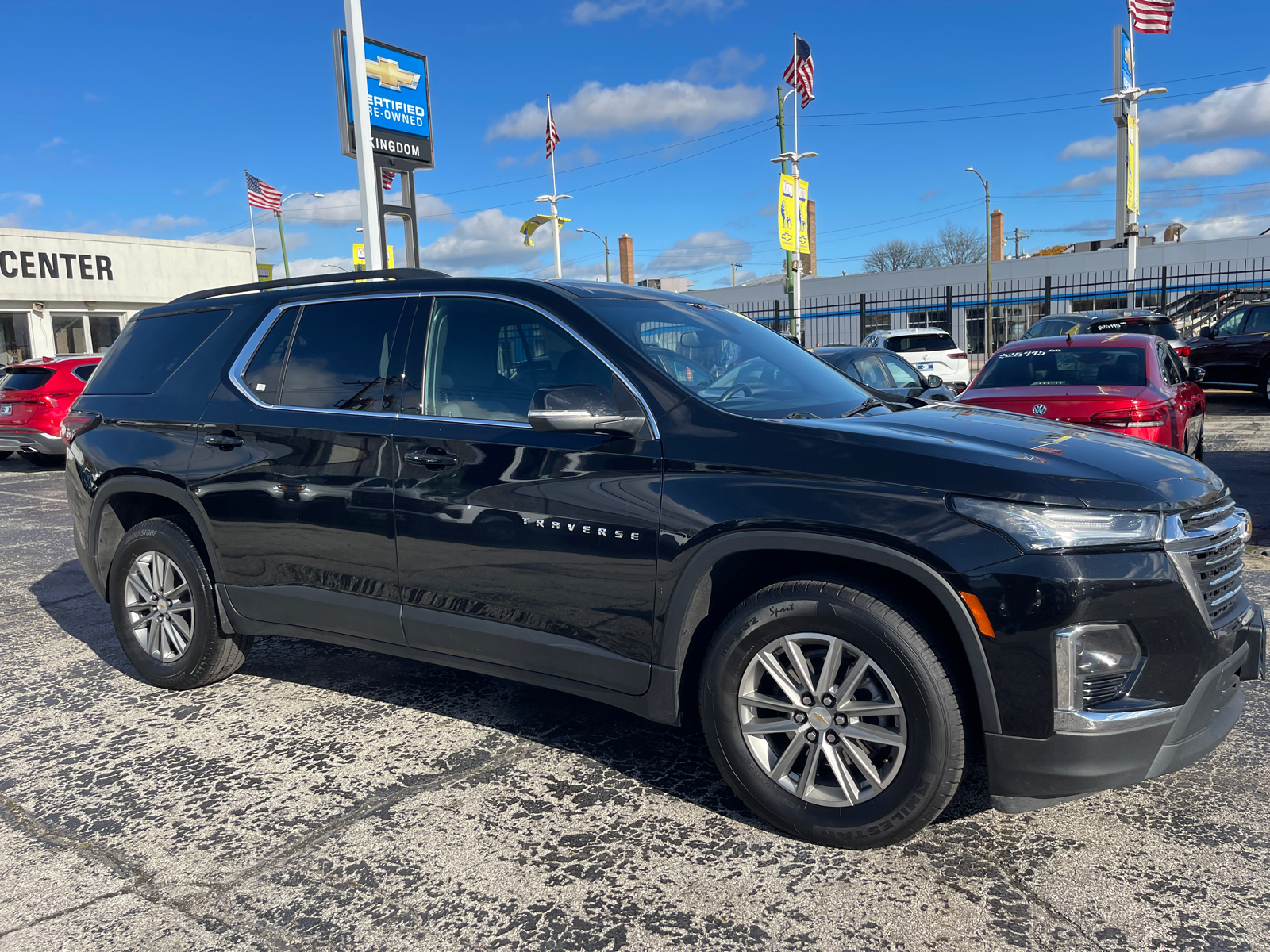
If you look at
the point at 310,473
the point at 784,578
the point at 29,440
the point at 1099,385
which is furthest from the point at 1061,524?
the point at 29,440

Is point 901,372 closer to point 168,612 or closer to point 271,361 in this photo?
point 271,361

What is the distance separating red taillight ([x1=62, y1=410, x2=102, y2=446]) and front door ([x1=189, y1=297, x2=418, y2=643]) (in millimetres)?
891

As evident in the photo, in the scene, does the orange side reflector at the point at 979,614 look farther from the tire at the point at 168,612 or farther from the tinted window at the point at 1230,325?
the tinted window at the point at 1230,325

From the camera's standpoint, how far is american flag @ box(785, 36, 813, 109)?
84.7 ft

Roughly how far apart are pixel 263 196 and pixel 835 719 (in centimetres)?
3879

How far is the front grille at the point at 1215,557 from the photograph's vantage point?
2.69m

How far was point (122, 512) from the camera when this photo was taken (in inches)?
188

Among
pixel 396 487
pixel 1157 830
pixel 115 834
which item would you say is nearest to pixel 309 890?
pixel 115 834

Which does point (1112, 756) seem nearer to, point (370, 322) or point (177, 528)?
point (370, 322)

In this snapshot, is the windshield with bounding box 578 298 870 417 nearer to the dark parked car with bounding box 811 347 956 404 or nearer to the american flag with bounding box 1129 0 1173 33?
the dark parked car with bounding box 811 347 956 404

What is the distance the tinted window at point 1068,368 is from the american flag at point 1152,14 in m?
24.6

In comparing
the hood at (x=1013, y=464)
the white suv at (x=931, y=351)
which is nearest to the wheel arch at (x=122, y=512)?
the hood at (x=1013, y=464)

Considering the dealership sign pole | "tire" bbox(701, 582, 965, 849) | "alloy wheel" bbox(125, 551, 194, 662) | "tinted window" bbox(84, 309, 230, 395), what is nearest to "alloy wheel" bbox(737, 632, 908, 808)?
"tire" bbox(701, 582, 965, 849)

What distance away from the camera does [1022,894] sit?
8.83 ft
